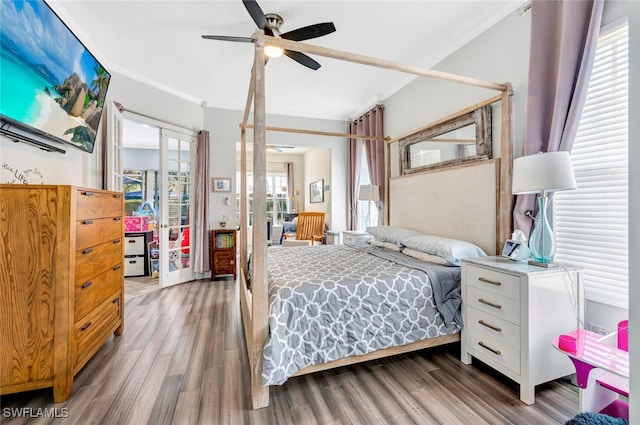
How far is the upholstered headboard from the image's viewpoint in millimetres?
2408

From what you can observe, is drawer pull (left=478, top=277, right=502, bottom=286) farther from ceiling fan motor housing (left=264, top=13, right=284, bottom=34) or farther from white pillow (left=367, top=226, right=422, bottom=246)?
ceiling fan motor housing (left=264, top=13, right=284, bottom=34)

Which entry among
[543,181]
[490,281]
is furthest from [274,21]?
[490,281]

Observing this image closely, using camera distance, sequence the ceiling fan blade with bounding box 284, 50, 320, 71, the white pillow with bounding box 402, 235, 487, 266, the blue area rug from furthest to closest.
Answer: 1. the ceiling fan blade with bounding box 284, 50, 320, 71
2. the white pillow with bounding box 402, 235, 487, 266
3. the blue area rug

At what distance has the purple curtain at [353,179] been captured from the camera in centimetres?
489

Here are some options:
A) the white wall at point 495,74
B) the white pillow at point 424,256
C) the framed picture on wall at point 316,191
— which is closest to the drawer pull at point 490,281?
the white pillow at point 424,256

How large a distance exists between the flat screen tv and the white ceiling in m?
0.51

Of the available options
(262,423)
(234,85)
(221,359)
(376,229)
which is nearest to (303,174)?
(234,85)

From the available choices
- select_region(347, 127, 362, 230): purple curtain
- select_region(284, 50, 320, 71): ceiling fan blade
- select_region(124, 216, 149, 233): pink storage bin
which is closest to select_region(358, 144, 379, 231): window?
select_region(347, 127, 362, 230): purple curtain

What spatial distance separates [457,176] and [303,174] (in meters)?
5.84

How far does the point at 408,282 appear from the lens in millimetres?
1998

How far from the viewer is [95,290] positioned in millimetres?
2037

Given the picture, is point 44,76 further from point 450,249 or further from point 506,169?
point 506,169

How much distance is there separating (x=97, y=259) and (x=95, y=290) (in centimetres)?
22

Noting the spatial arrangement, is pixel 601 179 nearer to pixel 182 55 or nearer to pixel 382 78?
pixel 382 78
